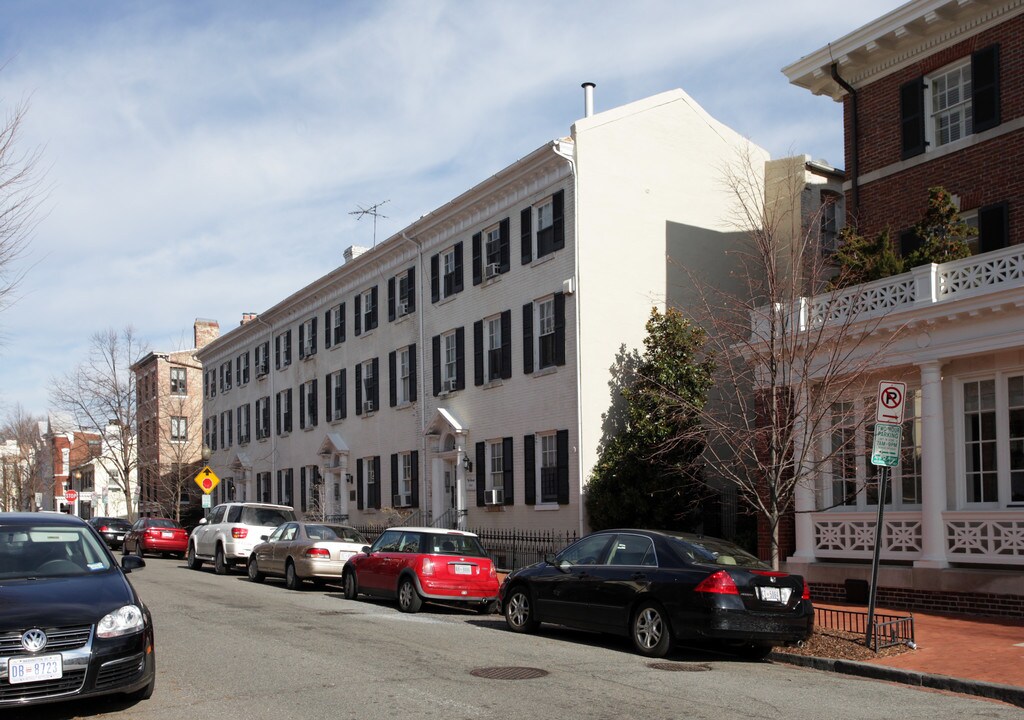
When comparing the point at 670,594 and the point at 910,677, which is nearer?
the point at 910,677

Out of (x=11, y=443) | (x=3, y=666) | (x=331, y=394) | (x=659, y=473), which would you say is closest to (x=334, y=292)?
(x=331, y=394)

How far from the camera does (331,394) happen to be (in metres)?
40.4

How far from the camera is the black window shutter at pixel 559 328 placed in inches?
1020

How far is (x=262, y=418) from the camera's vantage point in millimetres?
47688

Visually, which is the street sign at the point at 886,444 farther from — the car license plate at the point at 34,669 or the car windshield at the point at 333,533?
the car windshield at the point at 333,533

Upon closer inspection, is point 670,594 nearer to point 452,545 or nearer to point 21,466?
point 452,545

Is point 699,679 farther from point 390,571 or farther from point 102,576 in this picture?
point 390,571

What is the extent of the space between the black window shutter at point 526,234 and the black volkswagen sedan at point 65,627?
19053 mm

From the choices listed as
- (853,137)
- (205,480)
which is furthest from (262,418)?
(853,137)

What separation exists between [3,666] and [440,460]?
23815 mm

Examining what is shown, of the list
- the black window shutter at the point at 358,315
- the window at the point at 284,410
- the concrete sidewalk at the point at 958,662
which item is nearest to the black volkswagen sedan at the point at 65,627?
the concrete sidewalk at the point at 958,662

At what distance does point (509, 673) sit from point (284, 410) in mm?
35652

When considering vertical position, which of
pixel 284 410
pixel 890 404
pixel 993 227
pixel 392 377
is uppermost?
pixel 993 227

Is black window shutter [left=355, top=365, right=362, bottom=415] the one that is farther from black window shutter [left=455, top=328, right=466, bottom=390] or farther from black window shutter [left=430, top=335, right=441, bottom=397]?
black window shutter [left=455, top=328, right=466, bottom=390]
